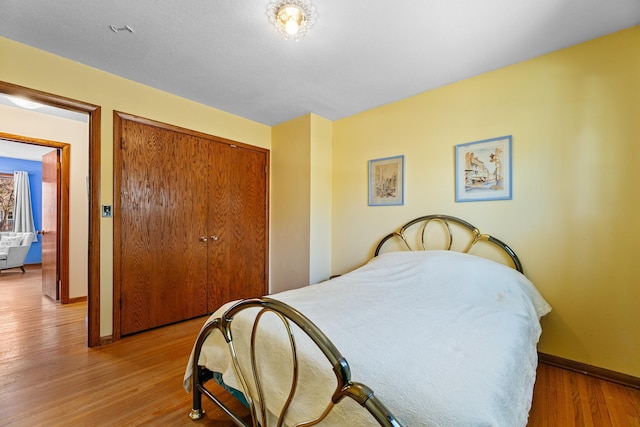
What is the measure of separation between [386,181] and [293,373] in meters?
2.29

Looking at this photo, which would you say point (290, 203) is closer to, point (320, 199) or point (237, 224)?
point (320, 199)

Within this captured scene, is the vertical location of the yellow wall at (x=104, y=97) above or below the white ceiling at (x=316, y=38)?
below

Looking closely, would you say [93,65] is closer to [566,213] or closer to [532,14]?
[532,14]

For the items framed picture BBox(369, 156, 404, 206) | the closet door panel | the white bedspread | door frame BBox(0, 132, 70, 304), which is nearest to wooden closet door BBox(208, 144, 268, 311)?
the closet door panel

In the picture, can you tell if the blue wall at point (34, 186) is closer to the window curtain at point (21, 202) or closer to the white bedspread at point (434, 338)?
the window curtain at point (21, 202)

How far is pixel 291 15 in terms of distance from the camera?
1629 mm

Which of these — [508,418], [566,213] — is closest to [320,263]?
[566,213]

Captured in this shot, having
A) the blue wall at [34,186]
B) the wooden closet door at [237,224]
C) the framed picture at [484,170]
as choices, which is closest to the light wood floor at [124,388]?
the wooden closet door at [237,224]

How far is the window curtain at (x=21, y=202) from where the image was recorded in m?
6.12

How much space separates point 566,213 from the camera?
6.58 feet

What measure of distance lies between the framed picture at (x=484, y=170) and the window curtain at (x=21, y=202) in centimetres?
846

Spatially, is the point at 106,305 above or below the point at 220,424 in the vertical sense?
above

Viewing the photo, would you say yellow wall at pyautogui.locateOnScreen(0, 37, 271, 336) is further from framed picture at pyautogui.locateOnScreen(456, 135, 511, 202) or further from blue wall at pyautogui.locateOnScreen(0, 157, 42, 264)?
blue wall at pyautogui.locateOnScreen(0, 157, 42, 264)

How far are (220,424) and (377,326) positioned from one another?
3.35 ft
